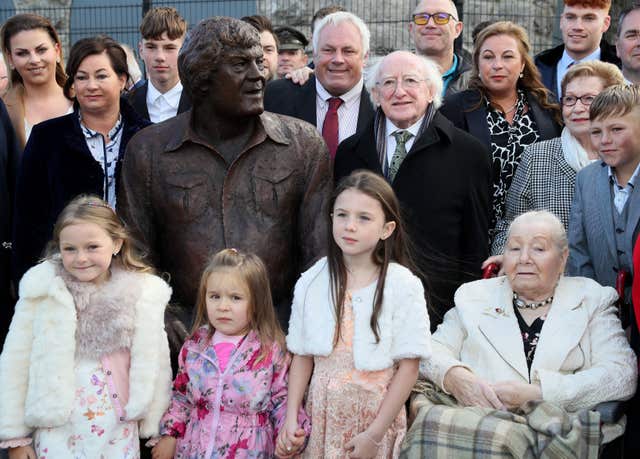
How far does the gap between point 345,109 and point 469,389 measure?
87.6 inches

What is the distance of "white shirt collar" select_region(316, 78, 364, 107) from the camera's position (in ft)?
19.9

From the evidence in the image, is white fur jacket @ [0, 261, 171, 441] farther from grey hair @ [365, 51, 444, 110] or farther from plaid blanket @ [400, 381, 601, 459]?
grey hair @ [365, 51, 444, 110]

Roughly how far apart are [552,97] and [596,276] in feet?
4.77

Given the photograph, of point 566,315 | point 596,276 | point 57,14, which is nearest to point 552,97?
point 596,276

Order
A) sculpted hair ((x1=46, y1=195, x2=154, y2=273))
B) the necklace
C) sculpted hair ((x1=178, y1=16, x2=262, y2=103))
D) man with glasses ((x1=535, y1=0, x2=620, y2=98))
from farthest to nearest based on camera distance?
man with glasses ((x1=535, y1=0, x2=620, y2=98))
the necklace
sculpted hair ((x1=178, y1=16, x2=262, y2=103))
sculpted hair ((x1=46, y1=195, x2=154, y2=273))

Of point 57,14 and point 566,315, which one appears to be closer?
point 566,315

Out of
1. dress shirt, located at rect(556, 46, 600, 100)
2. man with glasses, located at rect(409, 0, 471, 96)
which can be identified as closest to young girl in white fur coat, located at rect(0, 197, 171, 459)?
man with glasses, located at rect(409, 0, 471, 96)

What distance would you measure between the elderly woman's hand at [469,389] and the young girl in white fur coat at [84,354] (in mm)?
1221

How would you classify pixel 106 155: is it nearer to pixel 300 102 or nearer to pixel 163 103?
pixel 300 102

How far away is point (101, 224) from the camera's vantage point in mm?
4398

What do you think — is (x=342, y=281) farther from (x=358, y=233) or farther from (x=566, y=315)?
(x=566, y=315)

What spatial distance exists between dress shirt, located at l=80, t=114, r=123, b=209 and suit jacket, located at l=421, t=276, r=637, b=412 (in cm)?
190

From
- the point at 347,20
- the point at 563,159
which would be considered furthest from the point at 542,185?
the point at 347,20

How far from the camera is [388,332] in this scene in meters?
4.16
